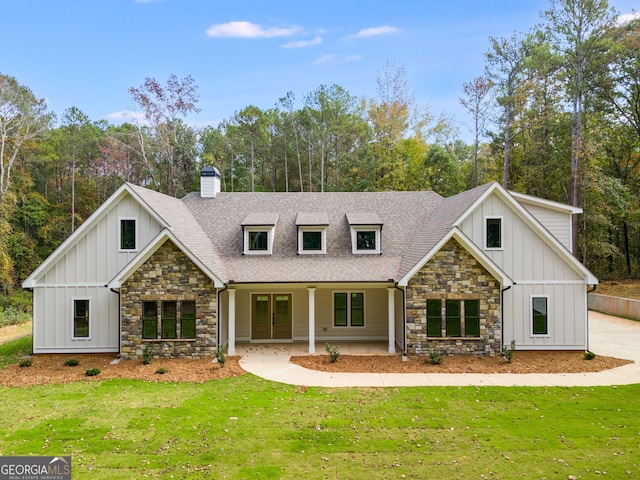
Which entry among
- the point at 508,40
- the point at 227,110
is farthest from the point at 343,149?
the point at 508,40

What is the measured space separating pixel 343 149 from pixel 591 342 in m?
25.8

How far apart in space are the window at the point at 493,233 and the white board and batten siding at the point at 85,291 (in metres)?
12.7

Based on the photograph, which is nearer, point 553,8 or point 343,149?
point 553,8

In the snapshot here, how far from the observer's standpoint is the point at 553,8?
25203 millimetres

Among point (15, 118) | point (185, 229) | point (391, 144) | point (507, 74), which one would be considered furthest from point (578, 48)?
point (15, 118)

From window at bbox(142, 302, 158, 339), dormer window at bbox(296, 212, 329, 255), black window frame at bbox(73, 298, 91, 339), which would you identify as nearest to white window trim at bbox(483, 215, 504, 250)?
dormer window at bbox(296, 212, 329, 255)

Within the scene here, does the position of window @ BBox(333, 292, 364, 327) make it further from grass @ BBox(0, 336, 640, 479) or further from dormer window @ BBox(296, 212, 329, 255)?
grass @ BBox(0, 336, 640, 479)

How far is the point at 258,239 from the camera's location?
626 inches

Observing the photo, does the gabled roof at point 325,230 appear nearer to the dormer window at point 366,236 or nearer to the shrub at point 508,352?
the dormer window at point 366,236

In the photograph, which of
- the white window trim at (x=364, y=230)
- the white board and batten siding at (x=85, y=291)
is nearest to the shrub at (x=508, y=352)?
the white window trim at (x=364, y=230)

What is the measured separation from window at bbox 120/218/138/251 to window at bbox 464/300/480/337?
11.7 metres

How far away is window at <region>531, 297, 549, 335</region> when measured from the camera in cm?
1404

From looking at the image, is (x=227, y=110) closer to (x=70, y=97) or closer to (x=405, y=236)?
(x=70, y=97)

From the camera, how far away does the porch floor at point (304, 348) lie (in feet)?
46.4
